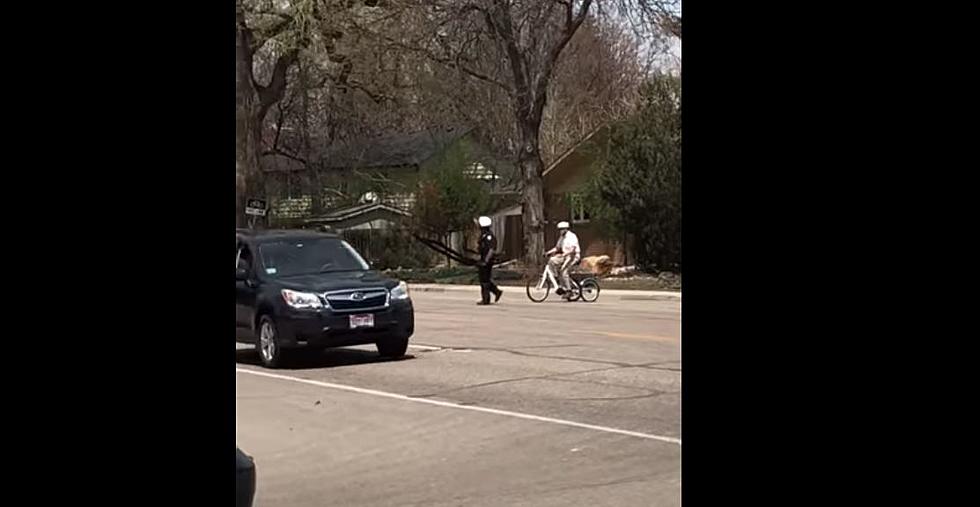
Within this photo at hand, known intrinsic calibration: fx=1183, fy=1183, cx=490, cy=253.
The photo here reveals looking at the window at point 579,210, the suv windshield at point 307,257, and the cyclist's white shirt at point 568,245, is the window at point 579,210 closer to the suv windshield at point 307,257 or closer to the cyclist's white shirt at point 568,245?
the cyclist's white shirt at point 568,245

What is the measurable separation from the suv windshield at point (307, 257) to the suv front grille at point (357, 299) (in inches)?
29.7

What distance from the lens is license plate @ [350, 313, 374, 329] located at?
41.8 feet

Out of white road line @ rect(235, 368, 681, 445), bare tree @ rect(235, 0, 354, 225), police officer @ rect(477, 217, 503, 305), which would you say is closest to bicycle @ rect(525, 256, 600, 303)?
police officer @ rect(477, 217, 503, 305)

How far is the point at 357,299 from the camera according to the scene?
1279cm

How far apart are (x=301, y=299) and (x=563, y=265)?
10.3 metres

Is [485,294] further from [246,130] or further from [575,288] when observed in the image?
[246,130]

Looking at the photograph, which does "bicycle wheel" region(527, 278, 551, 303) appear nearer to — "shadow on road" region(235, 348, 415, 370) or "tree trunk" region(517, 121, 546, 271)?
"tree trunk" region(517, 121, 546, 271)

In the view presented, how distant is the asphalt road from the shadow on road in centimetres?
4

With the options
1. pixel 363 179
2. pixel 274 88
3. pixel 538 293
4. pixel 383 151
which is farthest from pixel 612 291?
pixel 383 151

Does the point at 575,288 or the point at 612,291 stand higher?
the point at 575,288
